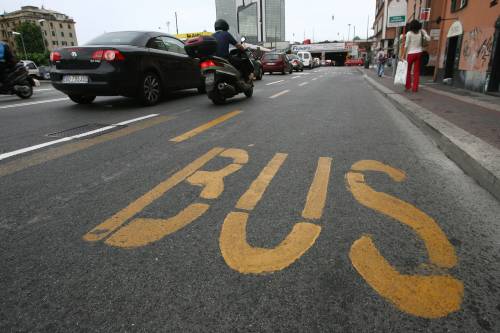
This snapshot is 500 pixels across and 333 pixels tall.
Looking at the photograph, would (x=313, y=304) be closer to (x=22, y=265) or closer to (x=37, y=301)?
(x=37, y=301)

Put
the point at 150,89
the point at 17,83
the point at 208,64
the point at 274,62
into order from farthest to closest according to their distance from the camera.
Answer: the point at 274,62, the point at 17,83, the point at 150,89, the point at 208,64

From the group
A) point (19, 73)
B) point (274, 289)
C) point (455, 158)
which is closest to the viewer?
point (274, 289)

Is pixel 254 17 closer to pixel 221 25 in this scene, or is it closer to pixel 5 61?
pixel 5 61

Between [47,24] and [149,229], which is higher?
[47,24]

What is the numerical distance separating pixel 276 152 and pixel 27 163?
273cm

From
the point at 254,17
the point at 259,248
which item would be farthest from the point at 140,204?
the point at 254,17

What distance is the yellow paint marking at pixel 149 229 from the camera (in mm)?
2010

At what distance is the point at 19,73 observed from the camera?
9.31m

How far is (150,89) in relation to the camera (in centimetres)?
749

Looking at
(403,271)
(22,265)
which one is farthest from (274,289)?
(22,265)

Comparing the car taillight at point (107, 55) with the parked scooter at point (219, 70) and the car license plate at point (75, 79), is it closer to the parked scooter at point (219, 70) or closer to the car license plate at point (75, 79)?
the car license plate at point (75, 79)

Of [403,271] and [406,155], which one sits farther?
[406,155]

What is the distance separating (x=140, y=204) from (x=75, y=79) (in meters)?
5.41

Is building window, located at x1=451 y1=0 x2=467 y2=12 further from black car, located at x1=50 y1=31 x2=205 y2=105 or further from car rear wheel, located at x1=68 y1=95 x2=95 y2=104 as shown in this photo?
car rear wheel, located at x1=68 y1=95 x2=95 y2=104
